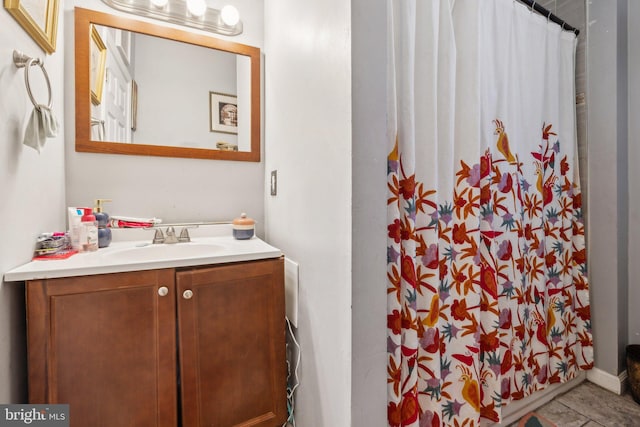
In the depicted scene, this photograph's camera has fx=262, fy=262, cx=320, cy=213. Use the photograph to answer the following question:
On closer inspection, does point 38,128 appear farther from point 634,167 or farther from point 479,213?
point 634,167

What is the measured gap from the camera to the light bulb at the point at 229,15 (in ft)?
4.87

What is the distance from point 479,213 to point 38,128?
1621 mm

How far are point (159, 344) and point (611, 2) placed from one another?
272 cm

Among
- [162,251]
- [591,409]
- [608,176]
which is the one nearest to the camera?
[162,251]

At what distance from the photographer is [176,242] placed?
4.27 ft

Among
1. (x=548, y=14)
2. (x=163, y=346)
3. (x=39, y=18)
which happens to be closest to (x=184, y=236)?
(x=163, y=346)

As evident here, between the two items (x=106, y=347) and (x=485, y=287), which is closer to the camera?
(x=106, y=347)

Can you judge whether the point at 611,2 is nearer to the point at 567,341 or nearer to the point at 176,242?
the point at 567,341

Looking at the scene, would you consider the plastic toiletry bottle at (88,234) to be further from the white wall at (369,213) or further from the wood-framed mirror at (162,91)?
the white wall at (369,213)

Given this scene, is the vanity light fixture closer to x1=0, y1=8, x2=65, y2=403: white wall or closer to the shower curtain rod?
x1=0, y1=8, x2=65, y2=403: white wall

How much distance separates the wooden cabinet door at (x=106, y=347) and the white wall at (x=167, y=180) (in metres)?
0.65

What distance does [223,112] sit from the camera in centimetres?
152

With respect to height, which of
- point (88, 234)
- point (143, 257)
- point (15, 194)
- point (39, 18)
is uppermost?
point (39, 18)

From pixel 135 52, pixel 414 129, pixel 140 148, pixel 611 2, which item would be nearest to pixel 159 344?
pixel 140 148
